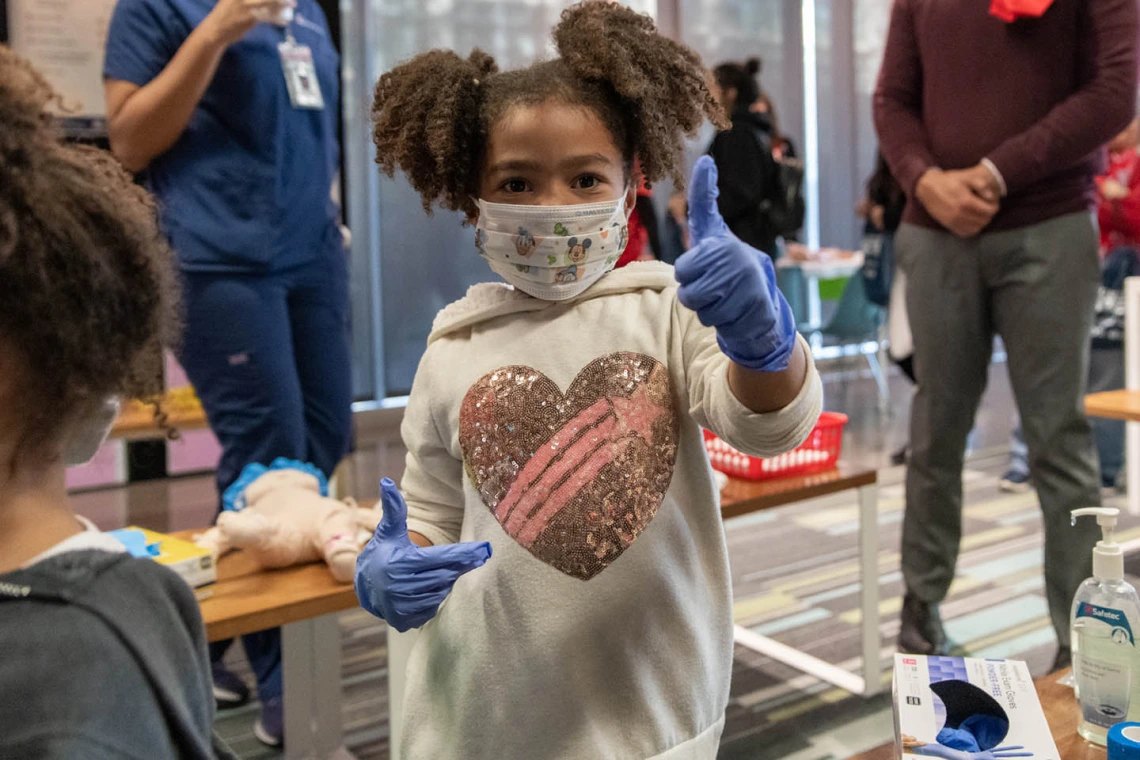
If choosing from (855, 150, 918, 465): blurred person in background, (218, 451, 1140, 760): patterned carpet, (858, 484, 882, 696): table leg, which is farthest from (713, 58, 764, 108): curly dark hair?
(858, 484, 882, 696): table leg

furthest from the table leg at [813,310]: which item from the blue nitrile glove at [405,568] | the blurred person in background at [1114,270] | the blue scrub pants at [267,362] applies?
the blue nitrile glove at [405,568]

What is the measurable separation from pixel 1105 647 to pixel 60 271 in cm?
107

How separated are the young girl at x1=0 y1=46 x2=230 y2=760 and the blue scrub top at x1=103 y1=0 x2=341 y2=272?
3.96 feet

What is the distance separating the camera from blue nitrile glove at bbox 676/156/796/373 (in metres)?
0.80

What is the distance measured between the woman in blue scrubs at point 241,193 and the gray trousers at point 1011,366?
1.25 meters

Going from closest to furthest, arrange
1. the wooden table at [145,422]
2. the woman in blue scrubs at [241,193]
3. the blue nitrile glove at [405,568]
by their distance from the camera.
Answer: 1. the blue nitrile glove at [405,568]
2. the woman in blue scrubs at [241,193]
3. the wooden table at [145,422]

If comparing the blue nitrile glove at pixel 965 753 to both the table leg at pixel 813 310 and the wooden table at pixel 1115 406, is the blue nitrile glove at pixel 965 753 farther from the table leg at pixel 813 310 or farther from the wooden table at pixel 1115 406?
the table leg at pixel 813 310

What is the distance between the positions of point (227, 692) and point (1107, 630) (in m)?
1.79

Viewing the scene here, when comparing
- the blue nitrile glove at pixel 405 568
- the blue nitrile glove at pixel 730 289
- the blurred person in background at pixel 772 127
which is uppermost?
the blurred person in background at pixel 772 127

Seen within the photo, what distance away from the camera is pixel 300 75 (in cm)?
205

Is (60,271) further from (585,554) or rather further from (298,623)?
(298,623)

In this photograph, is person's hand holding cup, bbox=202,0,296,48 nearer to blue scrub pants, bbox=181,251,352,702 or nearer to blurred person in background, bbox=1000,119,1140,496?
blue scrub pants, bbox=181,251,352,702

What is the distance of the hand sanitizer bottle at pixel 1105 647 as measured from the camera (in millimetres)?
1081

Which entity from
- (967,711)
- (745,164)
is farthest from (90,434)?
(745,164)
